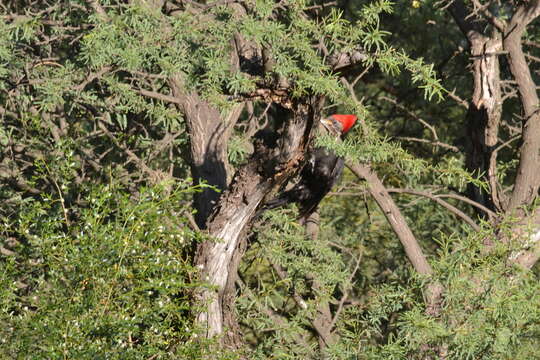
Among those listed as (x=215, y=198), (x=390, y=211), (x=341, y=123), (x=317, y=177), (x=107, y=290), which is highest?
(x=341, y=123)

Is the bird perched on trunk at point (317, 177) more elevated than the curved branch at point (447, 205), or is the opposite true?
the bird perched on trunk at point (317, 177)

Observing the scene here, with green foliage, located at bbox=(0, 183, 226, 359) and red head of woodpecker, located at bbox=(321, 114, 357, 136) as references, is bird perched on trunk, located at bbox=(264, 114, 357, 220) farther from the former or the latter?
green foliage, located at bbox=(0, 183, 226, 359)

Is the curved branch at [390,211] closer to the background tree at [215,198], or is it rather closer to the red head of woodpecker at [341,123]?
the background tree at [215,198]

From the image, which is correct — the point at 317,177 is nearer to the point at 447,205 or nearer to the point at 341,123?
the point at 341,123

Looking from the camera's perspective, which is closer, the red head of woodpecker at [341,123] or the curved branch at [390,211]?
the red head of woodpecker at [341,123]

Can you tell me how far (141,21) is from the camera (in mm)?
4648

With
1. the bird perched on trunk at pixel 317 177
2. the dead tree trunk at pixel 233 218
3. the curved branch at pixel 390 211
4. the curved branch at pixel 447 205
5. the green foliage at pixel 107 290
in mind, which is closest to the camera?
the green foliage at pixel 107 290

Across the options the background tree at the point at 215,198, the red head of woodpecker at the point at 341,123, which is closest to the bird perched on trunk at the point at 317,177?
the red head of woodpecker at the point at 341,123

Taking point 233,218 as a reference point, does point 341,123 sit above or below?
above

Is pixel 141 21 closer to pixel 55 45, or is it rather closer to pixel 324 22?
pixel 324 22

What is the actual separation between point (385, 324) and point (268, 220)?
303 cm

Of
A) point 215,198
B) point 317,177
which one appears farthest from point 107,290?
point 317,177

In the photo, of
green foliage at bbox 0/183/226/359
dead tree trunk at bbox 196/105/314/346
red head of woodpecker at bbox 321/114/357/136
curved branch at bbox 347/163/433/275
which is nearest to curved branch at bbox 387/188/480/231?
curved branch at bbox 347/163/433/275

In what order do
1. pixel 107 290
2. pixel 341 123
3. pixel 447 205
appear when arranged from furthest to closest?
→ pixel 447 205 → pixel 341 123 → pixel 107 290
